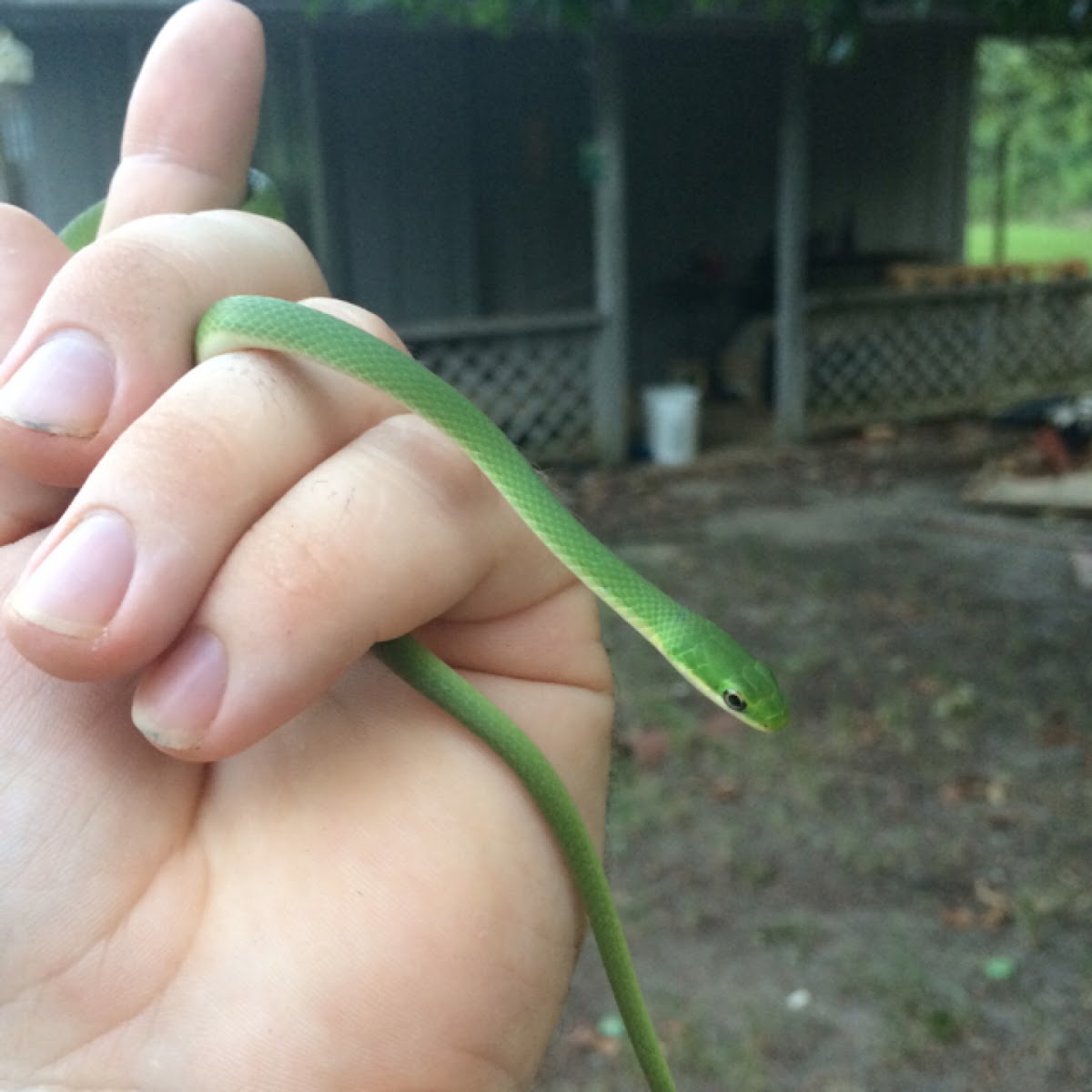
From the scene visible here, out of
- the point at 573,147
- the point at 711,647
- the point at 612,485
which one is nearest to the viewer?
the point at 711,647

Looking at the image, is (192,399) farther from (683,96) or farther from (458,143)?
(683,96)

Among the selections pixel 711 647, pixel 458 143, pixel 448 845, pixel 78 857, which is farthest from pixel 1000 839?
pixel 458 143

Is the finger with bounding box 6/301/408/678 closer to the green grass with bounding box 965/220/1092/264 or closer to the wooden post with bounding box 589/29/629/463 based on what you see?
the wooden post with bounding box 589/29/629/463

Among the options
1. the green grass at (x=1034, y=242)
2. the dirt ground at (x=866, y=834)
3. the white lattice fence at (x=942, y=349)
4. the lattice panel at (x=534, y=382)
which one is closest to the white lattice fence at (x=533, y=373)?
the lattice panel at (x=534, y=382)

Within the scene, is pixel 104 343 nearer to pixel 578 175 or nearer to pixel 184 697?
pixel 184 697

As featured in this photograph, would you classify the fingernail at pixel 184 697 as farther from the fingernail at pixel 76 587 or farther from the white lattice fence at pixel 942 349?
the white lattice fence at pixel 942 349

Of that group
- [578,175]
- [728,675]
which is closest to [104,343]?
[728,675]
